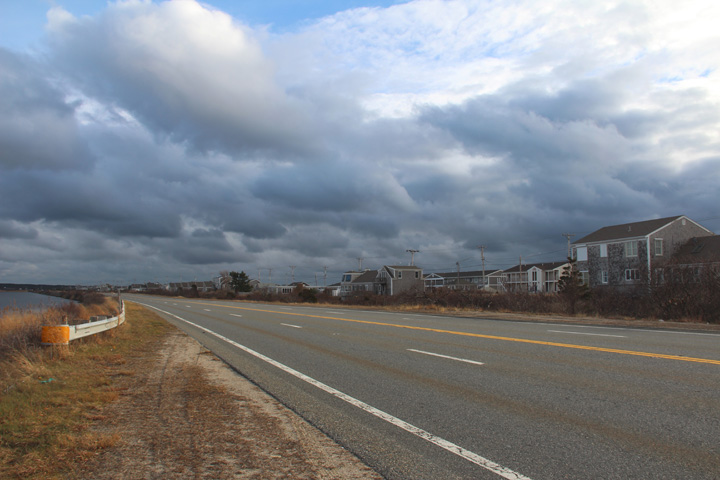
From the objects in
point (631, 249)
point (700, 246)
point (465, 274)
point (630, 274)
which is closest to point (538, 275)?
point (465, 274)

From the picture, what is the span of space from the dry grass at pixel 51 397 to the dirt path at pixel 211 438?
0.89ft

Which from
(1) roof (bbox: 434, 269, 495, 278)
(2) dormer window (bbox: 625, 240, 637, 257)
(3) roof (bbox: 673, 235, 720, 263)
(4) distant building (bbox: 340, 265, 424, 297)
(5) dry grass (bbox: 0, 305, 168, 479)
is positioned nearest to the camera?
(5) dry grass (bbox: 0, 305, 168, 479)

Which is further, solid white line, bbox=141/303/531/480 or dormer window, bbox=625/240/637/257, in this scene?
dormer window, bbox=625/240/637/257

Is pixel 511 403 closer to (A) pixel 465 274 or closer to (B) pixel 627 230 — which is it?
(B) pixel 627 230

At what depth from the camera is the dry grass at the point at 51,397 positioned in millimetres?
4902

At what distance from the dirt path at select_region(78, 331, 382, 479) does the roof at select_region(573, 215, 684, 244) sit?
53138mm

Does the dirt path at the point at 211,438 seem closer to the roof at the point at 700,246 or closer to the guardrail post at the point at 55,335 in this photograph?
the guardrail post at the point at 55,335

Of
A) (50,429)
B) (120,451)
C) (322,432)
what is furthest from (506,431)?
(50,429)

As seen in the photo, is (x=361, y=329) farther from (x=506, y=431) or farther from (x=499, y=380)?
(x=506, y=431)

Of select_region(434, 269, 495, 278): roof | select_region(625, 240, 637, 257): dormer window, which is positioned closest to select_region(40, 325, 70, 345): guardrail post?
select_region(625, 240, 637, 257): dormer window

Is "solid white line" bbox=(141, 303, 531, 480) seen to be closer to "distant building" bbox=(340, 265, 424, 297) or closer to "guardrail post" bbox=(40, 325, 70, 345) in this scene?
"guardrail post" bbox=(40, 325, 70, 345)

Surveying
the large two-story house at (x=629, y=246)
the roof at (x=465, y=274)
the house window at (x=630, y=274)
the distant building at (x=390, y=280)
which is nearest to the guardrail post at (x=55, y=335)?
the large two-story house at (x=629, y=246)

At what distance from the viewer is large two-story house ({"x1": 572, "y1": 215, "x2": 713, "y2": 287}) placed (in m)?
51.0

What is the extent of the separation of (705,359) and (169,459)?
396 inches
